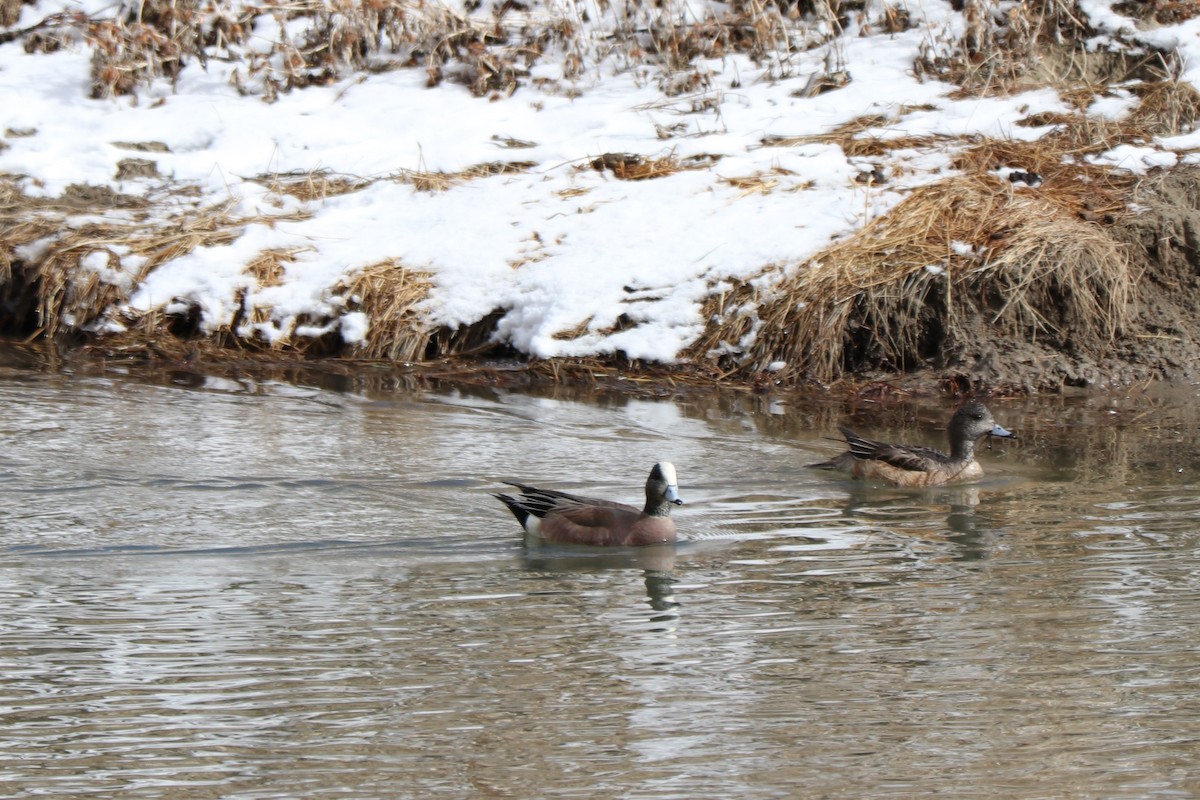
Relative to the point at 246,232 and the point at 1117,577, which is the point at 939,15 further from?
the point at 1117,577

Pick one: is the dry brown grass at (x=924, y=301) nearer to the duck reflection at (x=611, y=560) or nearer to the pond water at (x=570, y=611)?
the pond water at (x=570, y=611)

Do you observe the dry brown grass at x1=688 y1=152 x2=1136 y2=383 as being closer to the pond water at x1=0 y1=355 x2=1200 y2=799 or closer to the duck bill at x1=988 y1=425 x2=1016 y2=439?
the pond water at x1=0 y1=355 x2=1200 y2=799

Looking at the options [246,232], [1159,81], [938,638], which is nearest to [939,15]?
[1159,81]

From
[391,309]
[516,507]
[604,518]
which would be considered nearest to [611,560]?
[604,518]

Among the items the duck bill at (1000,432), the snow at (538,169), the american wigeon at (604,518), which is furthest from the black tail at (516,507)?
the snow at (538,169)

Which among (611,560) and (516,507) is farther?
(516,507)

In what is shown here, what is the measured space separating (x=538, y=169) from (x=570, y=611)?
6.95 meters

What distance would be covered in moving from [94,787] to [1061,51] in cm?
1112

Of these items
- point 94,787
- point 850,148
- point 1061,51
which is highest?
point 1061,51

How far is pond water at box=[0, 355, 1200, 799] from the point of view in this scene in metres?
3.87

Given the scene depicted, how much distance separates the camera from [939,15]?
13484 millimetres

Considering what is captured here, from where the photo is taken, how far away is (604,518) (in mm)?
6613

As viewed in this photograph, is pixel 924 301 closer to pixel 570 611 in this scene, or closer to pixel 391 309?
pixel 391 309

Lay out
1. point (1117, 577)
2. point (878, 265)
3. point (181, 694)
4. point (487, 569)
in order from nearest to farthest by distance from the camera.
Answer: point (181, 694) < point (1117, 577) < point (487, 569) < point (878, 265)
